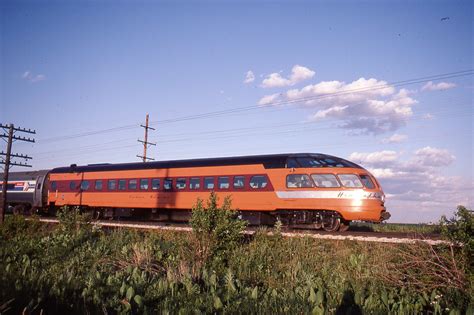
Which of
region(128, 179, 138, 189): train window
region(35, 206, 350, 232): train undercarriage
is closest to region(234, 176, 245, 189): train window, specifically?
region(35, 206, 350, 232): train undercarriage

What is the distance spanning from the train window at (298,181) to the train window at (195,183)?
15.1 ft

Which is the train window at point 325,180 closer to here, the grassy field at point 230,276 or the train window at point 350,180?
the train window at point 350,180

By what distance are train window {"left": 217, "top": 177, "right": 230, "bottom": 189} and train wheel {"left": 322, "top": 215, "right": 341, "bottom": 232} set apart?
14.7 feet

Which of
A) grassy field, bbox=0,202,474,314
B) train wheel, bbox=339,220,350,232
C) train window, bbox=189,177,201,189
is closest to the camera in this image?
grassy field, bbox=0,202,474,314

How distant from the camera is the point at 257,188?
16.5 m

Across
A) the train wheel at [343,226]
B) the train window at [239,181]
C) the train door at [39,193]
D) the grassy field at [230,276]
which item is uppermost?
the train window at [239,181]

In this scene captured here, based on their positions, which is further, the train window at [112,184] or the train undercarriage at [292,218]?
the train window at [112,184]

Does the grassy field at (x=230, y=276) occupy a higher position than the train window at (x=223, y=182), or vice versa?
the train window at (x=223, y=182)

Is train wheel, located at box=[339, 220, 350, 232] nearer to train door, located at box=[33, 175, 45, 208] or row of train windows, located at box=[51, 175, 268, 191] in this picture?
row of train windows, located at box=[51, 175, 268, 191]

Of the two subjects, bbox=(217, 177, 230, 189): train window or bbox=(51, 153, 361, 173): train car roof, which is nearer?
bbox=(51, 153, 361, 173): train car roof

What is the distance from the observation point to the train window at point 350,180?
580 inches

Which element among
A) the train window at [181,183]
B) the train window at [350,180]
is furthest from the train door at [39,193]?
the train window at [350,180]

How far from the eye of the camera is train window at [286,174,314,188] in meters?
15.3

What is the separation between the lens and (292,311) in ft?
18.1
